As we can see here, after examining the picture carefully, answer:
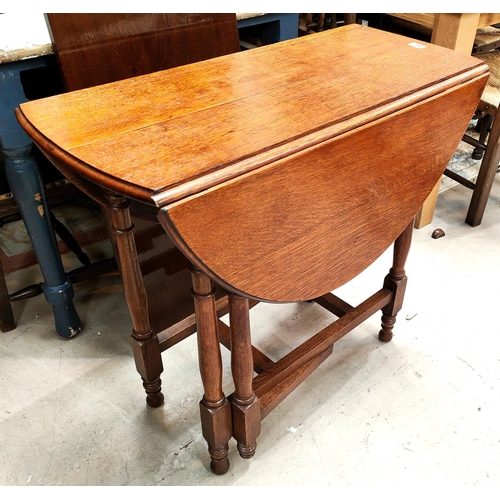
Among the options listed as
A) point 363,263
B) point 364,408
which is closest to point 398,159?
point 363,263

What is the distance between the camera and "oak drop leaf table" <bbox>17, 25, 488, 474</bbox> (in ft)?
2.99

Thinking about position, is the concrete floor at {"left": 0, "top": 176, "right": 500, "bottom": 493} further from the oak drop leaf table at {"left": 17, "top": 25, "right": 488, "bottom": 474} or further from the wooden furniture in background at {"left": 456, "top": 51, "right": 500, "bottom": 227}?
the wooden furniture in background at {"left": 456, "top": 51, "right": 500, "bottom": 227}

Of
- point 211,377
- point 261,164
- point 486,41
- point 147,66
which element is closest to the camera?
point 261,164

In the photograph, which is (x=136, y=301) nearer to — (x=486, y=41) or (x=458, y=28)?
(x=458, y=28)

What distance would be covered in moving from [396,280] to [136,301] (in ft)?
2.43

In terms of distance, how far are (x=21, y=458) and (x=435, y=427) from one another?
1.09 metres

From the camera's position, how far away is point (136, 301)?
135 centimetres

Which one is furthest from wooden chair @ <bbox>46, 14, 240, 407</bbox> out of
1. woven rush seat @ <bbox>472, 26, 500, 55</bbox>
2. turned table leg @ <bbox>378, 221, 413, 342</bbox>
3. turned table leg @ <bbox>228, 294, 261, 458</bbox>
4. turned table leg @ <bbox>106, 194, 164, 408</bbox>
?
→ woven rush seat @ <bbox>472, 26, 500, 55</bbox>

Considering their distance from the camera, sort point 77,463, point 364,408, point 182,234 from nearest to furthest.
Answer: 1. point 182,234
2. point 77,463
3. point 364,408

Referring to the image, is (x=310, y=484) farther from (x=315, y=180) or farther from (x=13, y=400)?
(x=13, y=400)

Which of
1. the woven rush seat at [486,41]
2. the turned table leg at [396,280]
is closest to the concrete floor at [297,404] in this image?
the turned table leg at [396,280]

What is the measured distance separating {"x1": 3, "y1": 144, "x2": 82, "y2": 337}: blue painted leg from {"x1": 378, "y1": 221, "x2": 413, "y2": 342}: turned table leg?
3.18ft

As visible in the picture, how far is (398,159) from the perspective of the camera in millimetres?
1188

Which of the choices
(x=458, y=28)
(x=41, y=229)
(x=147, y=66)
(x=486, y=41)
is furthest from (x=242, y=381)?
(x=486, y=41)
